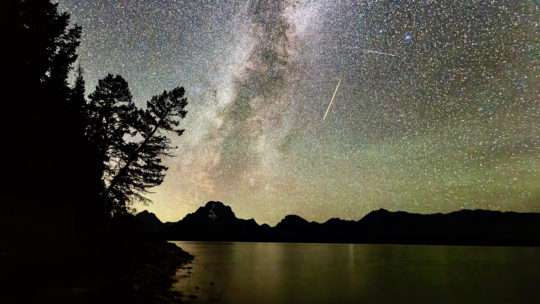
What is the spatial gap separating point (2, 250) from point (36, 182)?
215 inches

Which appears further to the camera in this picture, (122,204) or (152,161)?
(152,161)

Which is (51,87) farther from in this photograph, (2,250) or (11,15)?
(2,250)

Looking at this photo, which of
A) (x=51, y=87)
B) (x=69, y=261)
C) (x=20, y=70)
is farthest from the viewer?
(x=51, y=87)

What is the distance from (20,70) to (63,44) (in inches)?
228

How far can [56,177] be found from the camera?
1634 cm

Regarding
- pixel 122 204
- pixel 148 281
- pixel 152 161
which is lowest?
pixel 148 281

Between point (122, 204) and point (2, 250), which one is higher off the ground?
point (122, 204)

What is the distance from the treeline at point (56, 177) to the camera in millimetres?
11931

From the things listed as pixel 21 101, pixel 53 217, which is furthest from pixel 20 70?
pixel 53 217

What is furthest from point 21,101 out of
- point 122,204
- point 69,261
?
point 122,204

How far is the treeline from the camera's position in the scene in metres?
11.9

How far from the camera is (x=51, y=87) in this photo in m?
18.4

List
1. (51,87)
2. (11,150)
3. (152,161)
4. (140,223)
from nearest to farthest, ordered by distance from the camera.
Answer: (11,150) < (51,87) < (140,223) < (152,161)

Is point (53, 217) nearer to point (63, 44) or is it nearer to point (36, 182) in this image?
point (36, 182)
